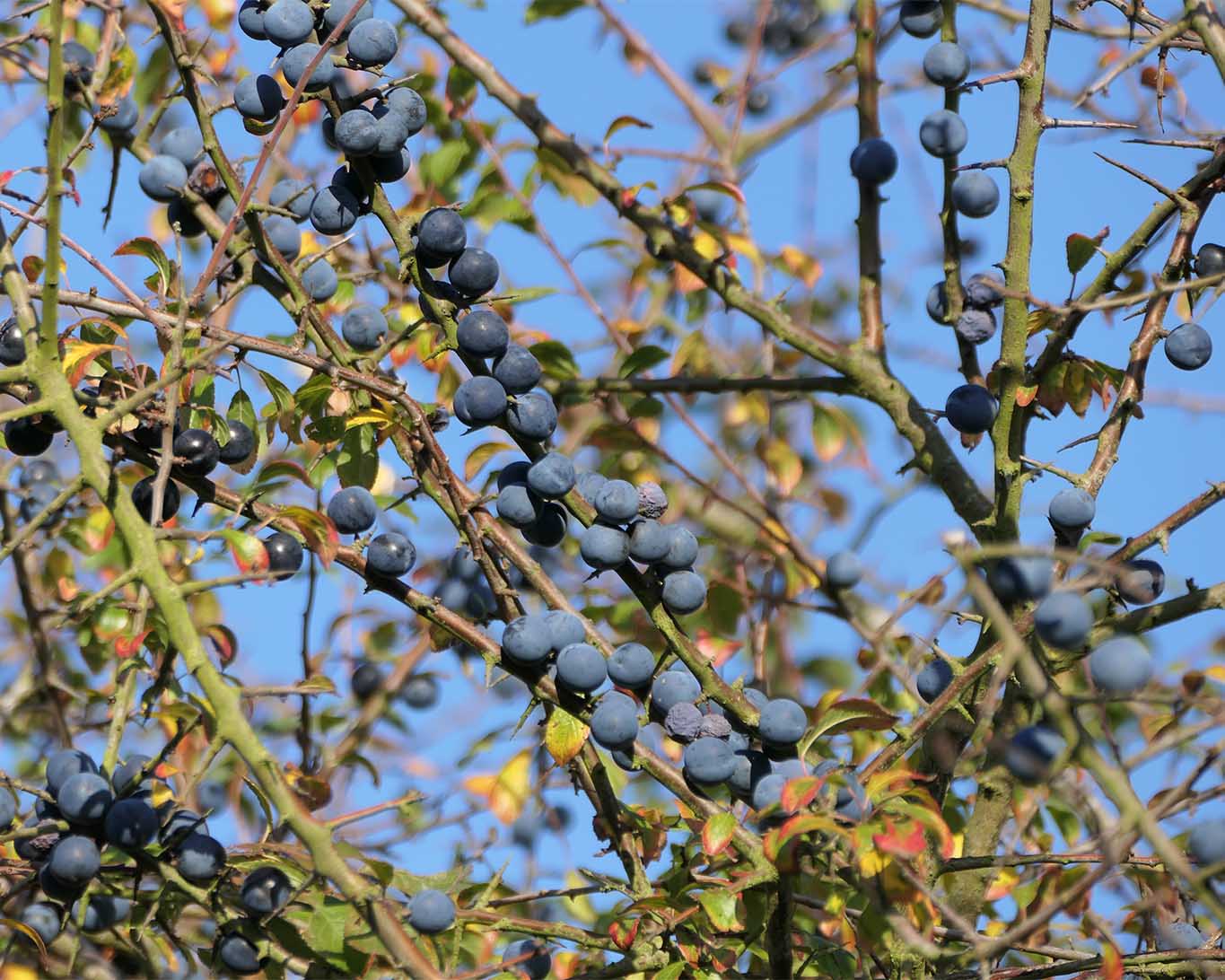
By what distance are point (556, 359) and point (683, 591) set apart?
0.94m

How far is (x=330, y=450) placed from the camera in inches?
97.3

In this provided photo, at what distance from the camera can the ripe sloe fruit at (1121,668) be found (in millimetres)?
1509

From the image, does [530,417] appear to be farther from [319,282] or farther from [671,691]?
[319,282]

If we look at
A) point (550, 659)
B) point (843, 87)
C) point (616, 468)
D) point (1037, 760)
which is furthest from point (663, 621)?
point (843, 87)

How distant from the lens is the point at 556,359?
2.87 m

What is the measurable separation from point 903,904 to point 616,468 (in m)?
1.98

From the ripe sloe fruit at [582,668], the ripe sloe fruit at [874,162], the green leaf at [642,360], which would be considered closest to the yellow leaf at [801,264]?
the green leaf at [642,360]

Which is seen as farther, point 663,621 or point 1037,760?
point 663,621

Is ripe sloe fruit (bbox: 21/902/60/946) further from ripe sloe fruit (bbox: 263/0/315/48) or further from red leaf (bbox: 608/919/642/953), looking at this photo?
ripe sloe fruit (bbox: 263/0/315/48)

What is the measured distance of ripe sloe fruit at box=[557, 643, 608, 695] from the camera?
1938 mm

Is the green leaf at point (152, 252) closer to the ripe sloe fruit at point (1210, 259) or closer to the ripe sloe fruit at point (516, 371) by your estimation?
the ripe sloe fruit at point (516, 371)

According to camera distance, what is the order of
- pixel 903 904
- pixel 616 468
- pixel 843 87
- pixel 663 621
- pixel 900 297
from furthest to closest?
pixel 900 297 → pixel 843 87 → pixel 616 468 → pixel 663 621 → pixel 903 904

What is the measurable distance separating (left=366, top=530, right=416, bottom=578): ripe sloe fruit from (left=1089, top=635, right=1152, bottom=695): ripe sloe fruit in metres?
1.01

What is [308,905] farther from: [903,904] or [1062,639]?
[1062,639]
